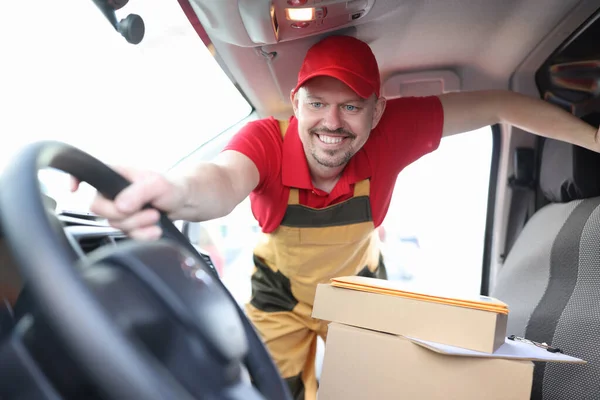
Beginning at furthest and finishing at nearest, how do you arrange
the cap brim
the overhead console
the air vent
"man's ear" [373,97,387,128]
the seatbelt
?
the seatbelt < "man's ear" [373,97,387,128] < the cap brim < the overhead console < the air vent

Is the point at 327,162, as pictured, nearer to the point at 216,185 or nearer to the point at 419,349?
the point at 216,185

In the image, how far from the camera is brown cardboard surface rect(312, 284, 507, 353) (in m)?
1.17

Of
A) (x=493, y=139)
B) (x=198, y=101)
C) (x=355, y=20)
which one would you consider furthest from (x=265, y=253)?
(x=493, y=139)

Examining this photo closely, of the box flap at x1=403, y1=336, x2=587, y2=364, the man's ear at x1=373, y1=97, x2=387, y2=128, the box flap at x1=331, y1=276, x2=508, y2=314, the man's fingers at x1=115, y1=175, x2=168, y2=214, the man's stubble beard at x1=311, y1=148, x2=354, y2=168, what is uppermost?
the man's ear at x1=373, y1=97, x2=387, y2=128

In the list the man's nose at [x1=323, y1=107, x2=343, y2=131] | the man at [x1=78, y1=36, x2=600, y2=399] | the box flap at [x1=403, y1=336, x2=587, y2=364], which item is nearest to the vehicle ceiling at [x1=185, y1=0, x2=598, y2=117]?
the man at [x1=78, y1=36, x2=600, y2=399]

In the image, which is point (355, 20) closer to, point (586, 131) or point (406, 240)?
point (586, 131)

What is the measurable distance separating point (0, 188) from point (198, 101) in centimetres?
169

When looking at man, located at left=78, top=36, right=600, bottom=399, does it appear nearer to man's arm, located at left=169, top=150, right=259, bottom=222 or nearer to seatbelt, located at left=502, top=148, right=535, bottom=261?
man's arm, located at left=169, top=150, right=259, bottom=222

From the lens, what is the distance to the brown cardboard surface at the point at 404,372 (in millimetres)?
1144

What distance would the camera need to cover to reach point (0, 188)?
49 cm

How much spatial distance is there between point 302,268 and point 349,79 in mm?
733

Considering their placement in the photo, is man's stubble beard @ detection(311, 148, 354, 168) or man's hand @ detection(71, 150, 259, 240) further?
man's stubble beard @ detection(311, 148, 354, 168)

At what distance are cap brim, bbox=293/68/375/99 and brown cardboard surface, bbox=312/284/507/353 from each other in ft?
2.26

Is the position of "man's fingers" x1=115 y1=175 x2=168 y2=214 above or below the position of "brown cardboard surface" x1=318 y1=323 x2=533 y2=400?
above
